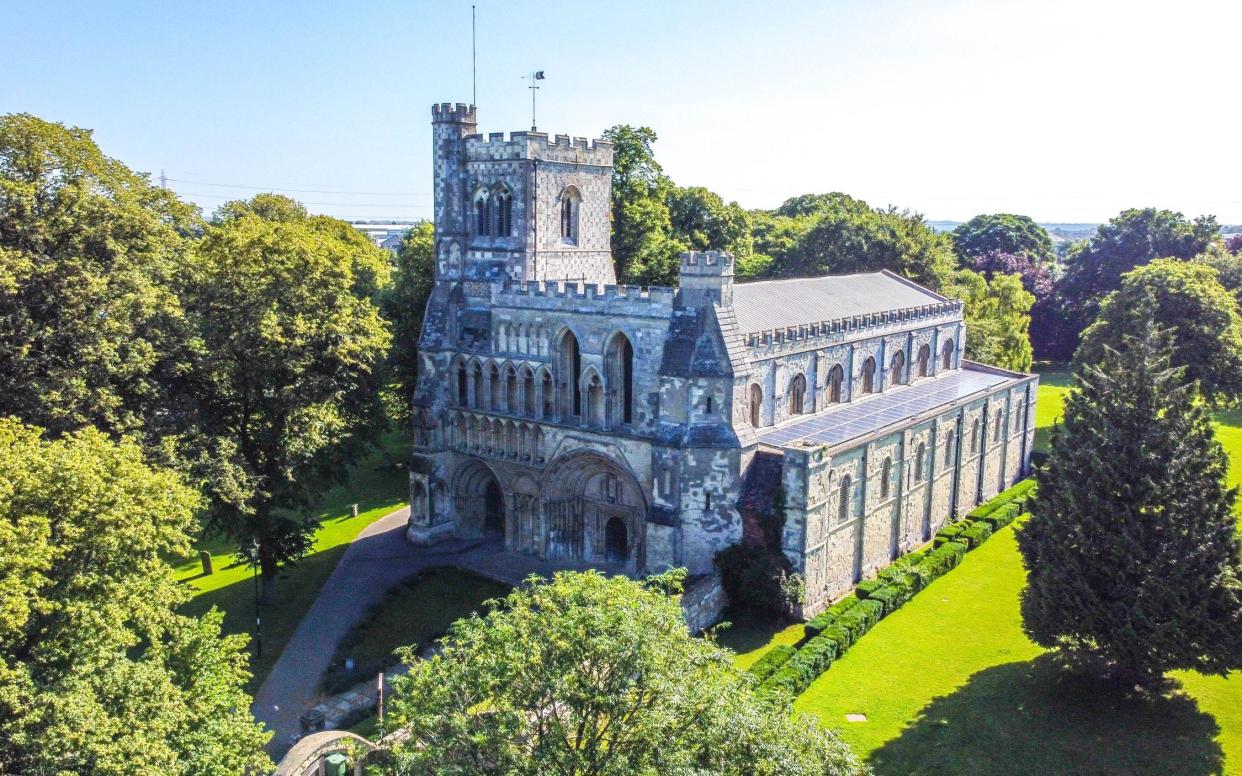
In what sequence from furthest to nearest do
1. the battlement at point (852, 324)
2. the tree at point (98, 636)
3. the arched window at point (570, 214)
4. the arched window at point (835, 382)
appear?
the arched window at point (835, 382) < the arched window at point (570, 214) < the battlement at point (852, 324) < the tree at point (98, 636)

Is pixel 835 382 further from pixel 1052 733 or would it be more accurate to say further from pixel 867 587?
pixel 1052 733

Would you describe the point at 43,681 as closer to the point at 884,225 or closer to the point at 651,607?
the point at 651,607

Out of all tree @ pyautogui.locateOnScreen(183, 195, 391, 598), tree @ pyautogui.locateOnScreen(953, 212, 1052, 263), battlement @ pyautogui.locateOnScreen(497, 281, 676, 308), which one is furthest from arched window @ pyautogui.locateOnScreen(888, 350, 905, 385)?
tree @ pyautogui.locateOnScreen(953, 212, 1052, 263)

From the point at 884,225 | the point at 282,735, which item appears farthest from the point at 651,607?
the point at 884,225

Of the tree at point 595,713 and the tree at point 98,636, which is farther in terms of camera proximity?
the tree at point 98,636

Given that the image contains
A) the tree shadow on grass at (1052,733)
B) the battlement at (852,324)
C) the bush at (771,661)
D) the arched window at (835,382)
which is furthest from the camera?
the arched window at (835,382)

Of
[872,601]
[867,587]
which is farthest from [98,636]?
[867,587]

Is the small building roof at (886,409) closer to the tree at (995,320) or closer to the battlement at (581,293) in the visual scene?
the battlement at (581,293)

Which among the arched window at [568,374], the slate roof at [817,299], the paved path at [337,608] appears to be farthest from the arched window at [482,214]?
the paved path at [337,608]
